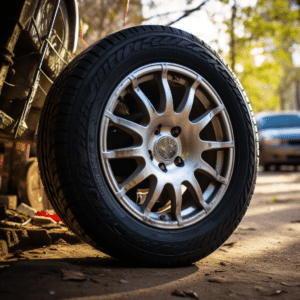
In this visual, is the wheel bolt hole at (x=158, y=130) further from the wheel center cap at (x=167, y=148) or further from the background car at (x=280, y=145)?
the background car at (x=280, y=145)

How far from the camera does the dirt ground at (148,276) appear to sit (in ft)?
4.75

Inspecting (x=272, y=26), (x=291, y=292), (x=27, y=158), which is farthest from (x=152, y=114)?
(x=272, y=26)

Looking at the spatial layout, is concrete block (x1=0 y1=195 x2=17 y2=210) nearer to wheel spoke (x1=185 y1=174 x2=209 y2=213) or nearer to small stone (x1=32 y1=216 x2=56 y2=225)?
small stone (x1=32 y1=216 x2=56 y2=225)

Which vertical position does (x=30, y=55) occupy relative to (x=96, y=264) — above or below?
above

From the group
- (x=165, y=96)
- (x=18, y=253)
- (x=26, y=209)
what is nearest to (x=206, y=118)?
(x=165, y=96)

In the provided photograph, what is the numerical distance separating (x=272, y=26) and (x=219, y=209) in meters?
13.8

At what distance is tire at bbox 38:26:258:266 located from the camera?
170 centimetres

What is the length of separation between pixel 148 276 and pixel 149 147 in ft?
2.25

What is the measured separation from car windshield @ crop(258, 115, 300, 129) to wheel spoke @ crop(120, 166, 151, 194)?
10.3m

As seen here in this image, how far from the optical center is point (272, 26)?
552 inches

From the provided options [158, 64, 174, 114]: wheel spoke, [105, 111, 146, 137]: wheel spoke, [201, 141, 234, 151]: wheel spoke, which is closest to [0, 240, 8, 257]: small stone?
[105, 111, 146, 137]: wheel spoke

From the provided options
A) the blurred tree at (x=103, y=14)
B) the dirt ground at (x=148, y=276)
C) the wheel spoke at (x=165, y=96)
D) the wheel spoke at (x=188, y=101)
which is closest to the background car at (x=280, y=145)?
the blurred tree at (x=103, y=14)

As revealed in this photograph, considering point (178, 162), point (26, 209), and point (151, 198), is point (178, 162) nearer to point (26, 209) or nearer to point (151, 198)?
point (151, 198)

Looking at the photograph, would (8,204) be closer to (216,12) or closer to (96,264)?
(96,264)
